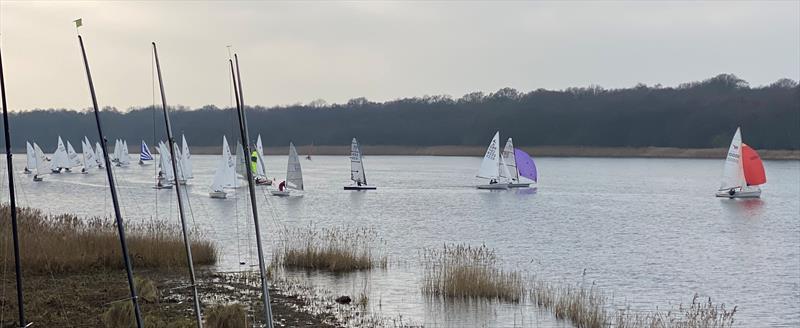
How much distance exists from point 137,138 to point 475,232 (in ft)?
306

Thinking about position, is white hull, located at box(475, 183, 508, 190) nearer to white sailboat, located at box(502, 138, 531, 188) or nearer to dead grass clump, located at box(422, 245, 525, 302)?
white sailboat, located at box(502, 138, 531, 188)

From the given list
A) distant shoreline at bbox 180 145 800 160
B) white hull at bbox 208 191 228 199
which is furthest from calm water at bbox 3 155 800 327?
distant shoreline at bbox 180 145 800 160

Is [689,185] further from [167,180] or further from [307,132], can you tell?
[307,132]

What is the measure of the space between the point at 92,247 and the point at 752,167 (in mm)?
40159

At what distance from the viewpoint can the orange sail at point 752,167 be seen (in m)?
47.8

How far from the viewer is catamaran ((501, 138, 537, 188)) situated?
186 ft

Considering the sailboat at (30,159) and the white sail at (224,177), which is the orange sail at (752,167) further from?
the sailboat at (30,159)

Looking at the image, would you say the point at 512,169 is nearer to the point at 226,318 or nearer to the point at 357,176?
the point at 357,176

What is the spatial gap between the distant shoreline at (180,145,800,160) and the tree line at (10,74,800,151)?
90cm

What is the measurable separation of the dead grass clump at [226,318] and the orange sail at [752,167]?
41554mm

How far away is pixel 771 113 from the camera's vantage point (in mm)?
109625

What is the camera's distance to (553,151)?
408 ft

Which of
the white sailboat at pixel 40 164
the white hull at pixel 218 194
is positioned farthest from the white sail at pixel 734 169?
the white sailboat at pixel 40 164

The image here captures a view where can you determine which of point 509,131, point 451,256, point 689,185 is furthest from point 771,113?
point 451,256
